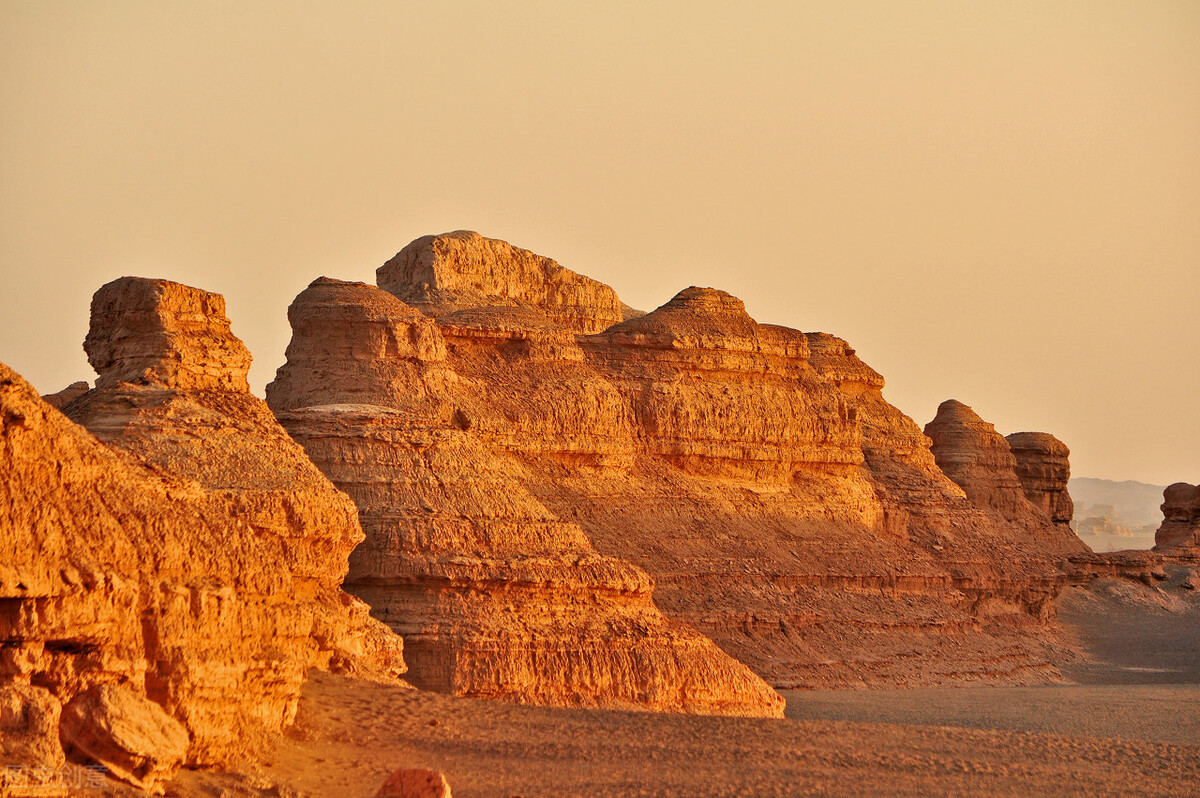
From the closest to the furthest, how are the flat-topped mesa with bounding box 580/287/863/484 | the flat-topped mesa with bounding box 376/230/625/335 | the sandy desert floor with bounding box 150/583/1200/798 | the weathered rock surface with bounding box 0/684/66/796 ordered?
the weathered rock surface with bounding box 0/684/66/796 < the sandy desert floor with bounding box 150/583/1200/798 < the flat-topped mesa with bounding box 580/287/863/484 < the flat-topped mesa with bounding box 376/230/625/335

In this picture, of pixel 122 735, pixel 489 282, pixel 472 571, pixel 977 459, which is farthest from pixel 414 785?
pixel 977 459

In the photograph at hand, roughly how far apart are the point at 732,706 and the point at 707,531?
540 inches

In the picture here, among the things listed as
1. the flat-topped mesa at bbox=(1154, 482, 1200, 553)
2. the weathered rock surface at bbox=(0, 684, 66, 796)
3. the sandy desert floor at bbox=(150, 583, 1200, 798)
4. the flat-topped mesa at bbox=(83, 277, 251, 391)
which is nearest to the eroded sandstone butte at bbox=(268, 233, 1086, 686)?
the sandy desert floor at bbox=(150, 583, 1200, 798)

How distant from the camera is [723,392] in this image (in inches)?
1949


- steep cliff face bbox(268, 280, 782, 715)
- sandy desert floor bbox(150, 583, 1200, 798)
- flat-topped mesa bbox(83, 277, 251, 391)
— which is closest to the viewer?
sandy desert floor bbox(150, 583, 1200, 798)

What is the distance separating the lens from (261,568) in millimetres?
19328

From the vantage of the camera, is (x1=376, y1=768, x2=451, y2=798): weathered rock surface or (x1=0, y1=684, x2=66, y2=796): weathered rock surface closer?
(x1=0, y1=684, x2=66, y2=796): weathered rock surface

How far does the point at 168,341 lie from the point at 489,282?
28.2 m

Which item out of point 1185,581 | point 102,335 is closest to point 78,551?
point 102,335

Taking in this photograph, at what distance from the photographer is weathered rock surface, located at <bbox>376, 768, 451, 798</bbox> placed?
17.1m

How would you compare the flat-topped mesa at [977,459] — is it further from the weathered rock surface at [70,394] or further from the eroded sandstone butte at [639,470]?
the weathered rock surface at [70,394]

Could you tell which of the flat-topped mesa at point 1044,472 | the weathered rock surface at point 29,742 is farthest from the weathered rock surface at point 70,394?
the flat-topped mesa at point 1044,472

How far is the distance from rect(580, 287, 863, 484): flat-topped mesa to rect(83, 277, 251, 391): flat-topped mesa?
2270cm

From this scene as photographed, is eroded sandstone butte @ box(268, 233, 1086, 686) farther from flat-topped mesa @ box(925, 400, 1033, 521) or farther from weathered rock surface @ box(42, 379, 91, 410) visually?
flat-topped mesa @ box(925, 400, 1033, 521)
